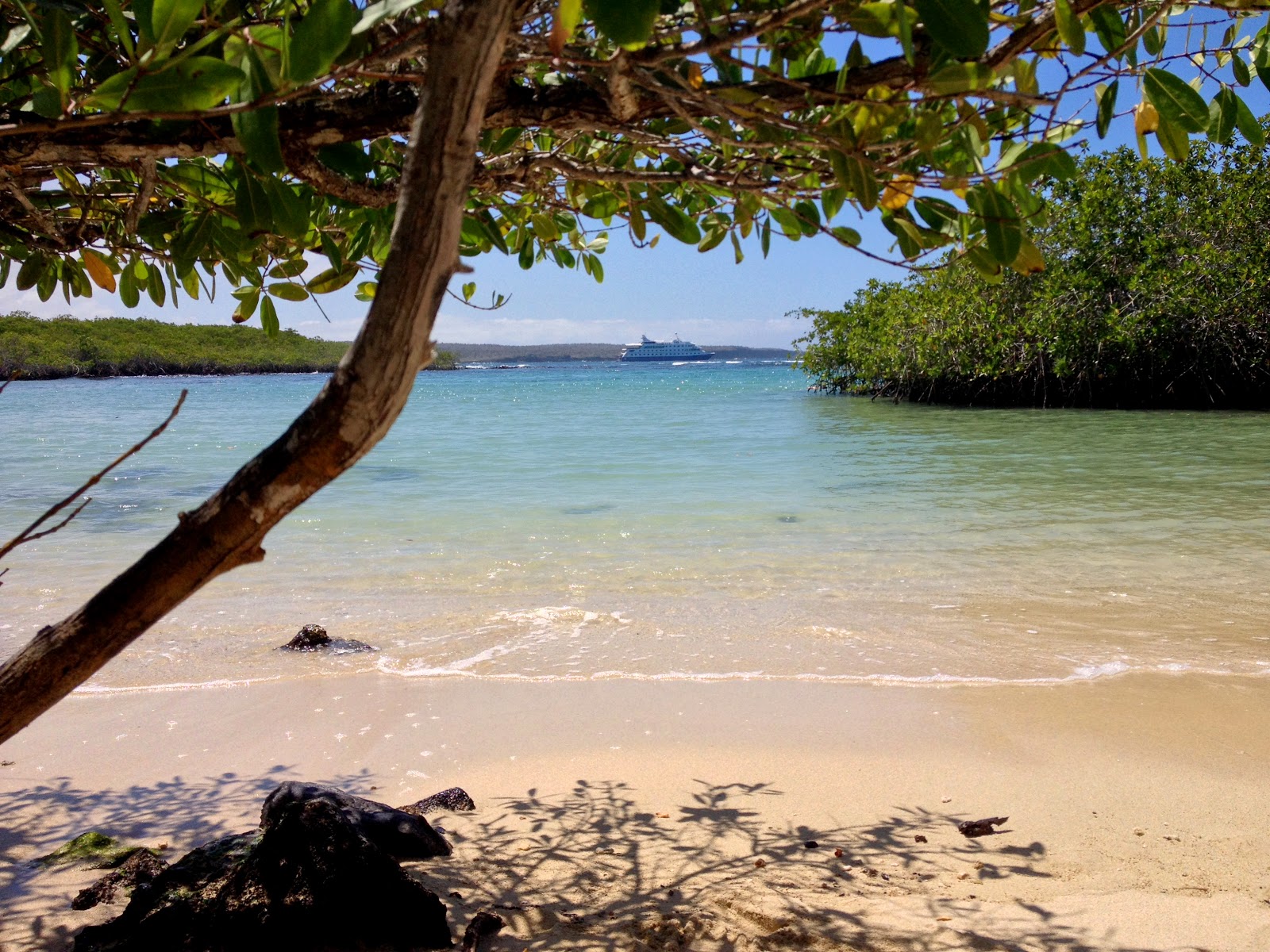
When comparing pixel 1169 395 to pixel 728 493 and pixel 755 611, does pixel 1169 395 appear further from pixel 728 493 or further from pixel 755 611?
pixel 755 611

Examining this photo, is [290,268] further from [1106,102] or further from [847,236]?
[1106,102]

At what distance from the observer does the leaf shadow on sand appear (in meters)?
2.02

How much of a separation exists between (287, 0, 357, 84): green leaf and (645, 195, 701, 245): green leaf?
1.19 metres

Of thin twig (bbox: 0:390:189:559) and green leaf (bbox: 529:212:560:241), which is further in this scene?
green leaf (bbox: 529:212:560:241)

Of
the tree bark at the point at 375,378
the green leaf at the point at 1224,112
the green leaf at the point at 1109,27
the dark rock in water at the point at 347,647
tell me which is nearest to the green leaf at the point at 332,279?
the tree bark at the point at 375,378

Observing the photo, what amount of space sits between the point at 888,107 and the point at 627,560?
5.87 metres

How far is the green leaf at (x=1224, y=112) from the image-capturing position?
1384mm

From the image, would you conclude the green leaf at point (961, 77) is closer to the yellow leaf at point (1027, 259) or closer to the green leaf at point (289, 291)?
the yellow leaf at point (1027, 259)

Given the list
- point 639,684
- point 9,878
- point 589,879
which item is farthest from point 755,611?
point 9,878

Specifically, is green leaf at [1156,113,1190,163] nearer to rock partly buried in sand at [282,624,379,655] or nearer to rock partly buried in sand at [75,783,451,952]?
rock partly buried in sand at [75,783,451,952]

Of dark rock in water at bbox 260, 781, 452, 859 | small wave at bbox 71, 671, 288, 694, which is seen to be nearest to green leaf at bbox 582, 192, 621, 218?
dark rock in water at bbox 260, 781, 452, 859

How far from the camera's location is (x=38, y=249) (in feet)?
7.72

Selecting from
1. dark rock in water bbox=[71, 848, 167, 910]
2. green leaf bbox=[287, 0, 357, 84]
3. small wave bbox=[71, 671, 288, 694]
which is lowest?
small wave bbox=[71, 671, 288, 694]

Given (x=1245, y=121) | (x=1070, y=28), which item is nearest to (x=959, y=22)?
(x=1070, y=28)
